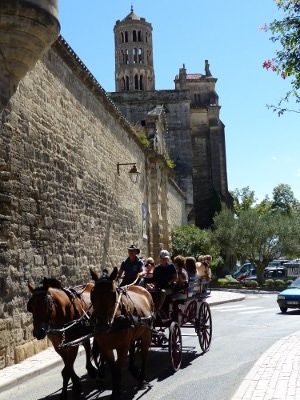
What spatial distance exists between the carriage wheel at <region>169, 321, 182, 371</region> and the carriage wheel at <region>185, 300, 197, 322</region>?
1.00 m

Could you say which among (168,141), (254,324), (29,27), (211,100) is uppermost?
(211,100)

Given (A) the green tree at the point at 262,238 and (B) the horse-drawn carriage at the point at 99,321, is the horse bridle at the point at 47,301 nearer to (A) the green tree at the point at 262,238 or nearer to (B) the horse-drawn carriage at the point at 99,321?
(B) the horse-drawn carriage at the point at 99,321

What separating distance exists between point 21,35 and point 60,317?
494cm

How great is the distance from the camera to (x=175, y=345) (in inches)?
316

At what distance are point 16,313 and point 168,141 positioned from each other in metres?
43.0

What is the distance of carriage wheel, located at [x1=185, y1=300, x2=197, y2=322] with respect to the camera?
A: 9330 mm

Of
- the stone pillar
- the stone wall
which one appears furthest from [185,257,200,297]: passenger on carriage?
the stone pillar

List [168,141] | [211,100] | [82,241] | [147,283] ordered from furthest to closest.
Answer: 1. [211,100]
2. [168,141]
3. [82,241]
4. [147,283]

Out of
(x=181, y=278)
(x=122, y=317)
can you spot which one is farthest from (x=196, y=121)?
(x=122, y=317)

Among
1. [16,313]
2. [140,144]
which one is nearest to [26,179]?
[16,313]

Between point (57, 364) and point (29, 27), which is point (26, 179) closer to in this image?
point (29, 27)

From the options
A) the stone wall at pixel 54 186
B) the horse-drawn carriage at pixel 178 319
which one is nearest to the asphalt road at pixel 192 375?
the horse-drawn carriage at pixel 178 319

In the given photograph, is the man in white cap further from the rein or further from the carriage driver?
the rein

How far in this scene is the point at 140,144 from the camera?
2228 centimetres
